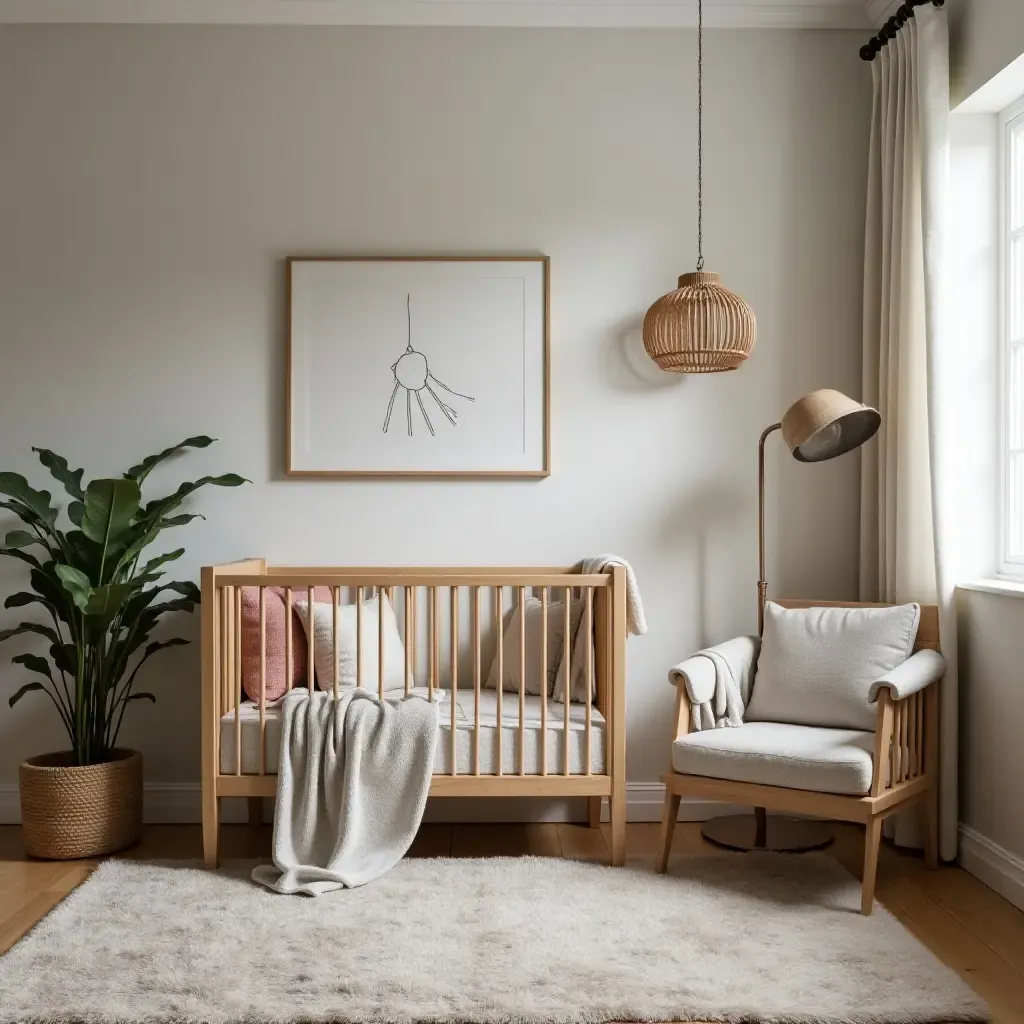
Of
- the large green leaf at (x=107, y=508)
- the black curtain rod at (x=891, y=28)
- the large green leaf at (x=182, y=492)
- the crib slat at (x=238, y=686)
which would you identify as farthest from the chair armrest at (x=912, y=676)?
the large green leaf at (x=107, y=508)

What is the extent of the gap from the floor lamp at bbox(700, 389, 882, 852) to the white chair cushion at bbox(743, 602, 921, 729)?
20 centimetres

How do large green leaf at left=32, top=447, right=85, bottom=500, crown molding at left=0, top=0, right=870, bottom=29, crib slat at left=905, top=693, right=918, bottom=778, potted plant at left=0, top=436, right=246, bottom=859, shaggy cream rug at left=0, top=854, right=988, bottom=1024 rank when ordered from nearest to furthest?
shaggy cream rug at left=0, top=854, right=988, bottom=1024, crib slat at left=905, top=693, right=918, bottom=778, potted plant at left=0, top=436, right=246, bottom=859, large green leaf at left=32, top=447, right=85, bottom=500, crown molding at left=0, top=0, right=870, bottom=29

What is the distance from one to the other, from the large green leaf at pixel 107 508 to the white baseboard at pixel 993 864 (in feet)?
8.06

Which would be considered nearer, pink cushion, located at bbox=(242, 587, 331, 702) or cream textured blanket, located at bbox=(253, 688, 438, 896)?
cream textured blanket, located at bbox=(253, 688, 438, 896)

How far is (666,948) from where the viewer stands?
2186 mm

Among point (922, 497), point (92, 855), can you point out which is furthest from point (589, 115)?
point (92, 855)

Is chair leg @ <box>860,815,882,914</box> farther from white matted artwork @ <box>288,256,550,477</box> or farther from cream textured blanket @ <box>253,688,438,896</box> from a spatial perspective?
white matted artwork @ <box>288,256,550,477</box>

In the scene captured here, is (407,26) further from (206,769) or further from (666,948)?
(666,948)

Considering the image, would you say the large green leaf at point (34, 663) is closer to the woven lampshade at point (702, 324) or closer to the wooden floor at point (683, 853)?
the wooden floor at point (683, 853)

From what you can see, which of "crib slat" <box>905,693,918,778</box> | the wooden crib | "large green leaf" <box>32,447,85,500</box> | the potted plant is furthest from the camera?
"large green leaf" <box>32,447,85,500</box>

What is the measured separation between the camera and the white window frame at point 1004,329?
9.47 feet

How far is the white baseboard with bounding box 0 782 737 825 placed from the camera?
10.8 feet

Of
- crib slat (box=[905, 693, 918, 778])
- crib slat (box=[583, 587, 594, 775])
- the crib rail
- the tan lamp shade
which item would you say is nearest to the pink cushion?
the crib rail

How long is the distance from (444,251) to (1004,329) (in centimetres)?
169
